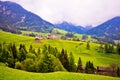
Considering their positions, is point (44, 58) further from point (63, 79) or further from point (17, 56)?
point (63, 79)

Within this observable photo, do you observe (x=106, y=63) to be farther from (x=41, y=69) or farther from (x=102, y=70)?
(x=41, y=69)

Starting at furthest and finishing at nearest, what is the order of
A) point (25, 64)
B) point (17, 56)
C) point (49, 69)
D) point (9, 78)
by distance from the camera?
point (17, 56) < point (25, 64) < point (49, 69) < point (9, 78)

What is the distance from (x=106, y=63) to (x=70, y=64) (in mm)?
83572

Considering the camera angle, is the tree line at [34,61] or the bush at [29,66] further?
the bush at [29,66]

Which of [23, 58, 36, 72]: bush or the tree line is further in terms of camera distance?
[23, 58, 36, 72]: bush

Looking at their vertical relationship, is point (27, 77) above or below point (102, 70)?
above

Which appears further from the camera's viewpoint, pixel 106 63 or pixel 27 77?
pixel 106 63

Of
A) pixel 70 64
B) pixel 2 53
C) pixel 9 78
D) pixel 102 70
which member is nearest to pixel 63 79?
pixel 9 78

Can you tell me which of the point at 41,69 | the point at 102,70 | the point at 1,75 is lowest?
the point at 102,70

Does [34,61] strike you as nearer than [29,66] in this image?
No

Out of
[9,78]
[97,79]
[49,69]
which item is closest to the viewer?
[9,78]

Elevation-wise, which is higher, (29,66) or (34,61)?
(34,61)

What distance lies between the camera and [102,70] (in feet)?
497

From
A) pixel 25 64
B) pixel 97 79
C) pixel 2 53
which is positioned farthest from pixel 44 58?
pixel 97 79
